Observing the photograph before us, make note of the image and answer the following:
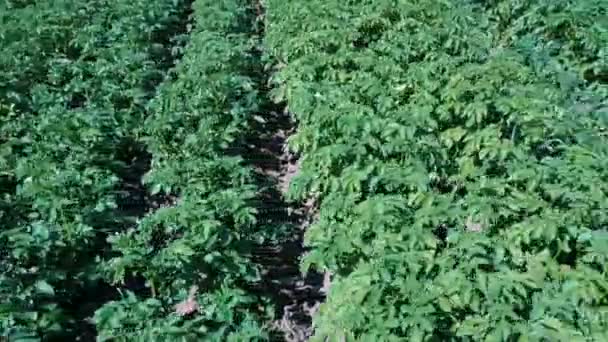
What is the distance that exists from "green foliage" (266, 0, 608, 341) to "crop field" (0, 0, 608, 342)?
0.7 inches

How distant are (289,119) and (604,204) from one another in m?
3.72

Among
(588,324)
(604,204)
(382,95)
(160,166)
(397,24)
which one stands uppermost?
(397,24)

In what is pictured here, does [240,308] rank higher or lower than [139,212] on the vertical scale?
lower

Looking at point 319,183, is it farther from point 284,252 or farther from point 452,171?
point 452,171

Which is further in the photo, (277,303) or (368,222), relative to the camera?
(277,303)

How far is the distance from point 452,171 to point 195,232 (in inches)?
65.8

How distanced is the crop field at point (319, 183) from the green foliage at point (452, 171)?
17 mm

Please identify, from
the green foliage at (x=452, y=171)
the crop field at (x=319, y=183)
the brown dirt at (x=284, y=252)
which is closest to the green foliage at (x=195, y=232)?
the crop field at (x=319, y=183)

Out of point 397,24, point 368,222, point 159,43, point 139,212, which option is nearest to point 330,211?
point 368,222

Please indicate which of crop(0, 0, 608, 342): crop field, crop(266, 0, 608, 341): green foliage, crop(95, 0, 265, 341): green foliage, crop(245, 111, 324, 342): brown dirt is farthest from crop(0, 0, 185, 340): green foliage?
crop(266, 0, 608, 341): green foliage

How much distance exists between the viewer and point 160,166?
5195mm

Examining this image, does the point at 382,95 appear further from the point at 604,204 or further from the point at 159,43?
the point at 159,43

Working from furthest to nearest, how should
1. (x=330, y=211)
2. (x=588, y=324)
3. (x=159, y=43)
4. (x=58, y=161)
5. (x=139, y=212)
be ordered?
(x=159, y=43), (x=139, y=212), (x=58, y=161), (x=330, y=211), (x=588, y=324)

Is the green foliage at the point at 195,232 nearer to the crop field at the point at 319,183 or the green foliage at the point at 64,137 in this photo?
the crop field at the point at 319,183
